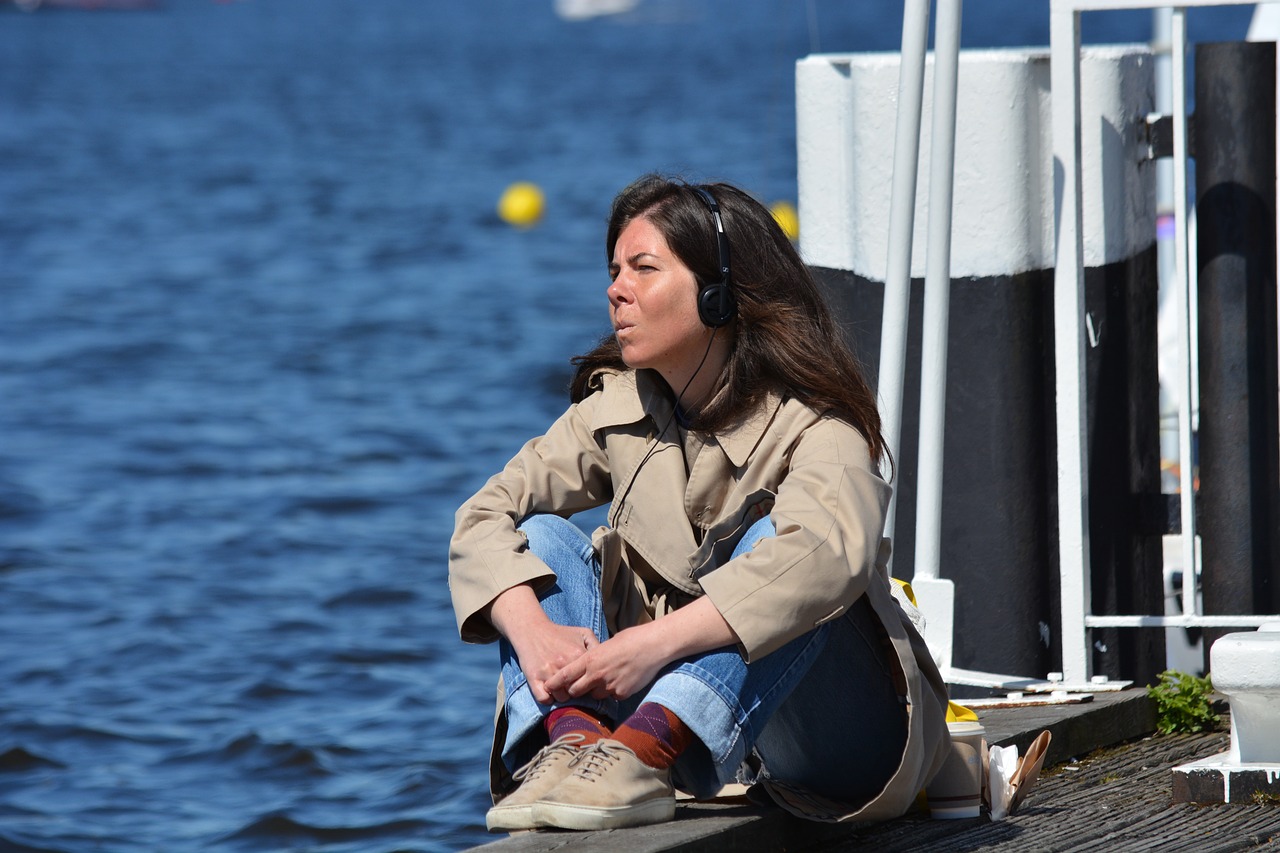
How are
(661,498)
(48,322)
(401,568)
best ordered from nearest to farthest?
1. (661,498)
2. (401,568)
3. (48,322)

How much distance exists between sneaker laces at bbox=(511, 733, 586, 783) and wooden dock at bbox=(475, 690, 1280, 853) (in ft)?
0.34

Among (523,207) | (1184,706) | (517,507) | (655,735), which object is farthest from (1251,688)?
(523,207)

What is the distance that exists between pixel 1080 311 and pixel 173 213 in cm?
2350

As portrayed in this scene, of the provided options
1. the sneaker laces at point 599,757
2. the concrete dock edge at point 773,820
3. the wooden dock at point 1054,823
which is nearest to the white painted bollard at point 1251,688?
the wooden dock at point 1054,823

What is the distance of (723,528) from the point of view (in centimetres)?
291

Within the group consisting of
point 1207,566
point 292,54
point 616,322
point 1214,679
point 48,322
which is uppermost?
point 292,54

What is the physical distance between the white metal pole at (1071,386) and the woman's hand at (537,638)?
61.1 inches

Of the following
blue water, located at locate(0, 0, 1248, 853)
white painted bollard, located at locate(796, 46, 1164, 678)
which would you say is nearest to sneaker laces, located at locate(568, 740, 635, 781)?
white painted bollard, located at locate(796, 46, 1164, 678)

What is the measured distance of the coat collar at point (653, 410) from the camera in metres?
2.96

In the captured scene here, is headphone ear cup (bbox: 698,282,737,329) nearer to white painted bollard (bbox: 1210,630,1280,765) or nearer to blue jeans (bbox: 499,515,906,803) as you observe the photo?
blue jeans (bbox: 499,515,906,803)

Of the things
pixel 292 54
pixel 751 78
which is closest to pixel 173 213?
pixel 751 78

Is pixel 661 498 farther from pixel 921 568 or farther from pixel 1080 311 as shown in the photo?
pixel 1080 311

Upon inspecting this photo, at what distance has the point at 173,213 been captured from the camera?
2581cm

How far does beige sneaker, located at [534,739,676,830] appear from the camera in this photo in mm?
2686
